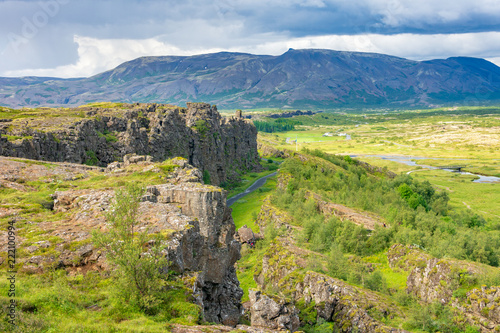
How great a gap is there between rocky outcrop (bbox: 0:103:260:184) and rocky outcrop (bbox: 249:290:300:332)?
4670cm

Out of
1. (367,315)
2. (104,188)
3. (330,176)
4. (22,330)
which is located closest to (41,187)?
(104,188)

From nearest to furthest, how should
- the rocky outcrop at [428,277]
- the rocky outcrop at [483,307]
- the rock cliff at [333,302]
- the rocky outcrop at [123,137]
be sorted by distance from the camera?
the rocky outcrop at [483,307]
the rock cliff at [333,302]
the rocky outcrop at [428,277]
the rocky outcrop at [123,137]

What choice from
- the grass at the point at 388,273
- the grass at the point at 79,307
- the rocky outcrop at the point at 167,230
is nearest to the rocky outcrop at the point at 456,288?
the grass at the point at 388,273

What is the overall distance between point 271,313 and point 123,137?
63533 mm

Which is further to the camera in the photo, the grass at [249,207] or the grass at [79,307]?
the grass at [249,207]

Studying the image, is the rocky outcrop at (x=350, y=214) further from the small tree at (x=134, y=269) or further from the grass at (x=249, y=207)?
the small tree at (x=134, y=269)

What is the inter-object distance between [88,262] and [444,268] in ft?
127

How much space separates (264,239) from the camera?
76.1 meters

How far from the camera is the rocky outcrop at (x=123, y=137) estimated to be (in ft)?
204

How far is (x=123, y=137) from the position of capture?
8294 cm

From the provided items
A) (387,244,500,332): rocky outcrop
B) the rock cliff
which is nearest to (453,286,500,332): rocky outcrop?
(387,244,500,332): rocky outcrop

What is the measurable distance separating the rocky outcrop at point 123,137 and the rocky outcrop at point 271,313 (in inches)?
1838

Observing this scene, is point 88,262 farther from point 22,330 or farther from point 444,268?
point 444,268

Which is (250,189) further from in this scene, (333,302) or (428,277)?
(333,302)
